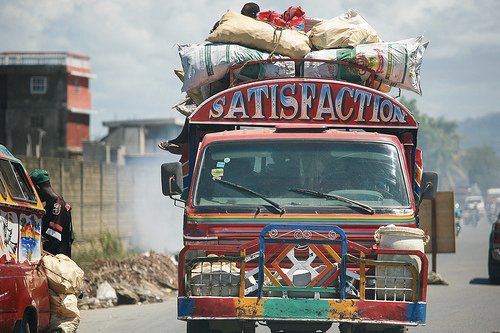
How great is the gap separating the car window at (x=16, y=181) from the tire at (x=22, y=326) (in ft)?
3.71

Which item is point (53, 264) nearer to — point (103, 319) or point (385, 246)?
point (385, 246)

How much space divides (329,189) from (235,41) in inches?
90.6

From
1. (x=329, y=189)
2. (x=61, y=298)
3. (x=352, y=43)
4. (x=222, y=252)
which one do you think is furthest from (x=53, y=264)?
(x=352, y=43)

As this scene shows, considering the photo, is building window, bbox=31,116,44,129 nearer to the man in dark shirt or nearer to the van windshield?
the man in dark shirt

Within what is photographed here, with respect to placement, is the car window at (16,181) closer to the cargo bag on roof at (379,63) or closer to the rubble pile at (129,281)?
the cargo bag on roof at (379,63)

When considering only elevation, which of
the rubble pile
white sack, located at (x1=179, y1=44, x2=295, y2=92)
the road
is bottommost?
the road

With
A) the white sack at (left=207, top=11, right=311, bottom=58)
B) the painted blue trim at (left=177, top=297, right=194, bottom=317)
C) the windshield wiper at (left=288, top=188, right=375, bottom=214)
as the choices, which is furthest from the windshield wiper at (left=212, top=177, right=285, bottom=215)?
the white sack at (left=207, top=11, right=311, bottom=58)

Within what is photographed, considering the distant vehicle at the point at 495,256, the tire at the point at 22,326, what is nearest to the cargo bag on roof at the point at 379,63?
the tire at the point at 22,326

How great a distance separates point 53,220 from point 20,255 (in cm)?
180

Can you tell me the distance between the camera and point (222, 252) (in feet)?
32.9

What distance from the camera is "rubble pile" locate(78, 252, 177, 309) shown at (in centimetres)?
1741

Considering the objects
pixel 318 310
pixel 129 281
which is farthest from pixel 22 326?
pixel 129 281

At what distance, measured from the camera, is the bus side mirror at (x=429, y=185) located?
11.1 meters

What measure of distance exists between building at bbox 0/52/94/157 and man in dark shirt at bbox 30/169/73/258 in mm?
66089
